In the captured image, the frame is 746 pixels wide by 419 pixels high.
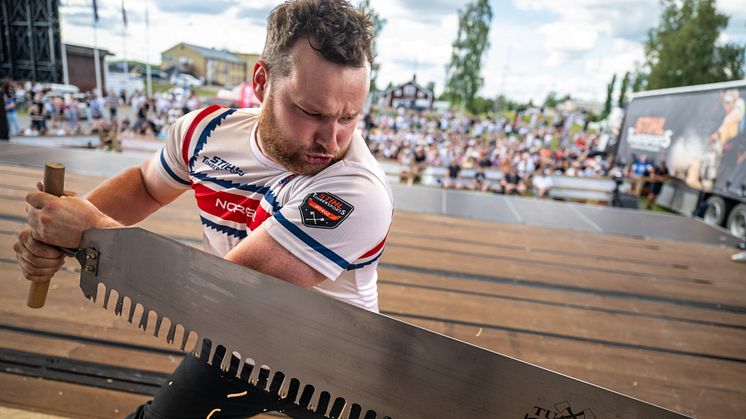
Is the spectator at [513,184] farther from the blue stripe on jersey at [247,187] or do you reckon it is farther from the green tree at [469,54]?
the green tree at [469,54]

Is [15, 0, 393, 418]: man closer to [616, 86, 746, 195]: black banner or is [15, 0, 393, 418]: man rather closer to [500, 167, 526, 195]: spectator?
[500, 167, 526, 195]: spectator

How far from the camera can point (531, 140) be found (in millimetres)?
20719

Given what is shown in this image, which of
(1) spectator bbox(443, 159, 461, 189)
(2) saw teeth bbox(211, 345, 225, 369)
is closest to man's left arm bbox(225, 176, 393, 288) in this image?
(2) saw teeth bbox(211, 345, 225, 369)

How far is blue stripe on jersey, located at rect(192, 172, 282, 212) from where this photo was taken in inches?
51.4

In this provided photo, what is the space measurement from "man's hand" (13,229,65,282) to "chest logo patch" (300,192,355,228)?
0.69 metres

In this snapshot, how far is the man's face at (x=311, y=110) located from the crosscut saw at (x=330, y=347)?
1.22 feet

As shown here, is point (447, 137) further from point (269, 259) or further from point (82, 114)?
point (269, 259)

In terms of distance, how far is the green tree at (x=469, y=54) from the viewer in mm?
32219

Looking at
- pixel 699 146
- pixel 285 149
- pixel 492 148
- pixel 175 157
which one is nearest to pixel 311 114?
pixel 285 149

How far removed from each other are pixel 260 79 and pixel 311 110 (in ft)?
1.03

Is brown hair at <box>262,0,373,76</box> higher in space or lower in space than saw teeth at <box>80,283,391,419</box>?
higher

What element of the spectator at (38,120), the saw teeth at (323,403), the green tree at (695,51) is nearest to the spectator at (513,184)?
the saw teeth at (323,403)

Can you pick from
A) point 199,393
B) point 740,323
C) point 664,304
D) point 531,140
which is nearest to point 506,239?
point 664,304

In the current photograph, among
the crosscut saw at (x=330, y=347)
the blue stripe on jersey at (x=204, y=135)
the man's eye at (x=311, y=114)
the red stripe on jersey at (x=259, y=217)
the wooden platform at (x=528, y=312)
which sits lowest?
the wooden platform at (x=528, y=312)
